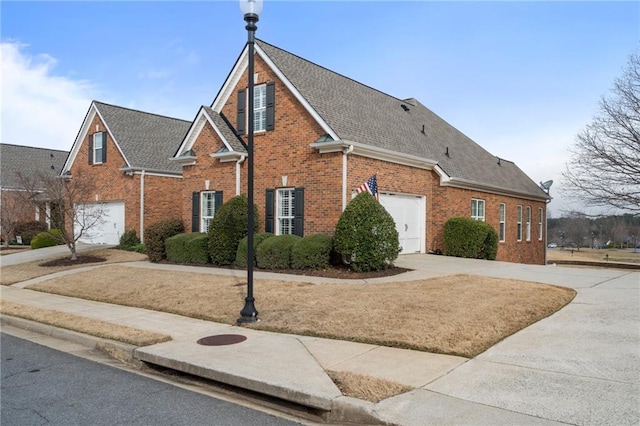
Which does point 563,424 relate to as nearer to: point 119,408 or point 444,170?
point 119,408

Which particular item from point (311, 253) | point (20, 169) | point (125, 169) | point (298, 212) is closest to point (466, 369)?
point (311, 253)

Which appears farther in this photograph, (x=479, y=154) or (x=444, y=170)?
(x=479, y=154)

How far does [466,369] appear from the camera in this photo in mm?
5938

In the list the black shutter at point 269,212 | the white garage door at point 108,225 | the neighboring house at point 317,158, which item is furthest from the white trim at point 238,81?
the white garage door at point 108,225

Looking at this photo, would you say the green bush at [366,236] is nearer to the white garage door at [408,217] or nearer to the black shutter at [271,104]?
the white garage door at [408,217]

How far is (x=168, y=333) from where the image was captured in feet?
27.5

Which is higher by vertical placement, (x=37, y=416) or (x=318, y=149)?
(x=318, y=149)

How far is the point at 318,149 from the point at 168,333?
913 cm

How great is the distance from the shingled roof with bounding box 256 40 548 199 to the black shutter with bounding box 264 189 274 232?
11.4ft

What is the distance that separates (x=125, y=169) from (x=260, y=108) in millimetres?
9961

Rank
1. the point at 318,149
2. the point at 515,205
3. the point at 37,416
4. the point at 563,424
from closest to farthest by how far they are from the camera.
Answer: the point at 563,424 → the point at 37,416 → the point at 318,149 → the point at 515,205

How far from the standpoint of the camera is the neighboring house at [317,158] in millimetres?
15984

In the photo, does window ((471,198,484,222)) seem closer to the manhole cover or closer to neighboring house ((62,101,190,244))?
neighboring house ((62,101,190,244))

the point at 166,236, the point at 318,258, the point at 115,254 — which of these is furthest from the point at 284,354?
the point at 115,254
